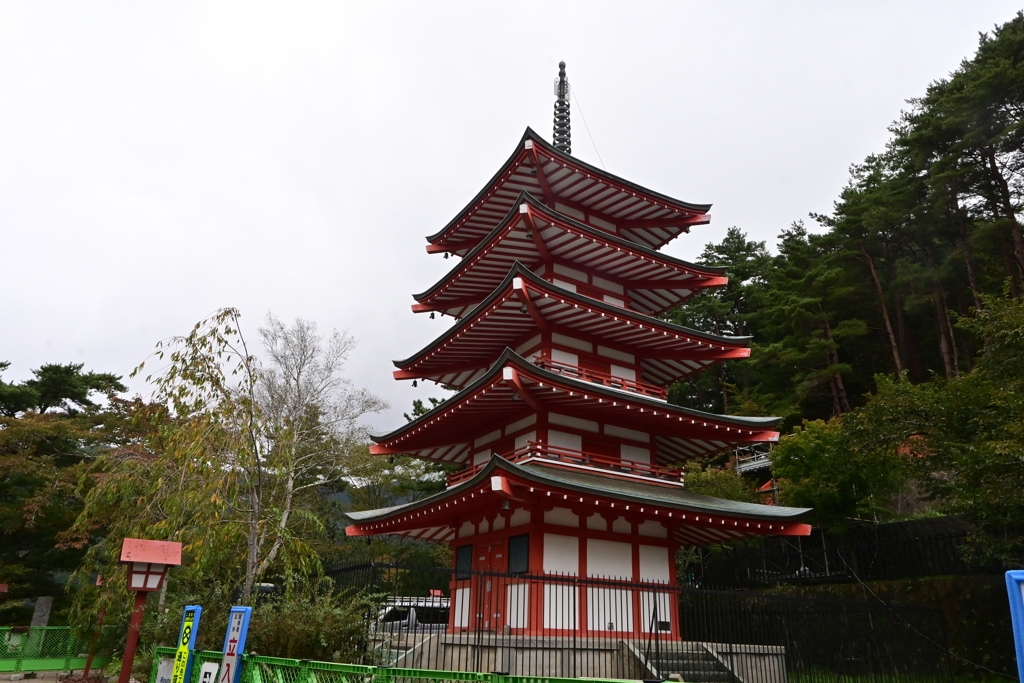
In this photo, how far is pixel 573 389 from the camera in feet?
→ 53.6

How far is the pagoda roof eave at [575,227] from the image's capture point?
58.3 ft

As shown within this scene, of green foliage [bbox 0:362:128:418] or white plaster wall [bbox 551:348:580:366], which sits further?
green foliage [bbox 0:362:128:418]

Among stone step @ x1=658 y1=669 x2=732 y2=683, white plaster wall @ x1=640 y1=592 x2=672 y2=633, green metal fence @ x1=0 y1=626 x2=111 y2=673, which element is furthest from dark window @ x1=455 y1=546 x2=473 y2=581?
green metal fence @ x1=0 y1=626 x2=111 y2=673

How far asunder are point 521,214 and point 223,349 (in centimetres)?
787

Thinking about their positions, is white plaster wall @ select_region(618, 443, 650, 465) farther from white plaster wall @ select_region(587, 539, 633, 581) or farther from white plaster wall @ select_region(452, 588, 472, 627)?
white plaster wall @ select_region(452, 588, 472, 627)

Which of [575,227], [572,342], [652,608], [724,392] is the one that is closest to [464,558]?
[652,608]

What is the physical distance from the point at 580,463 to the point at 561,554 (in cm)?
239

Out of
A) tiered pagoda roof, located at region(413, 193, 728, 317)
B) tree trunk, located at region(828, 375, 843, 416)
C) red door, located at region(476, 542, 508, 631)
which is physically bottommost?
red door, located at region(476, 542, 508, 631)

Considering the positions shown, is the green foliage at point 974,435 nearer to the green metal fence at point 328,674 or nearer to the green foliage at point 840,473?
the green foliage at point 840,473

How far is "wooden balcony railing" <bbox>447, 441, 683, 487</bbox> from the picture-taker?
1667 cm

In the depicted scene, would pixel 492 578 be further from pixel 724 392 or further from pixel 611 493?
pixel 724 392

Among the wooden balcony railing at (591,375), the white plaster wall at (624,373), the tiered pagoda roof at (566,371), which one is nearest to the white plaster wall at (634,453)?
the tiered pagoda roof at (566,371)

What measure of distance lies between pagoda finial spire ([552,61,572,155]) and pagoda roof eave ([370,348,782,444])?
9.45 meters

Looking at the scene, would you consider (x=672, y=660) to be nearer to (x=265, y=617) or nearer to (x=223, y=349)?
(x=265, y=617)
